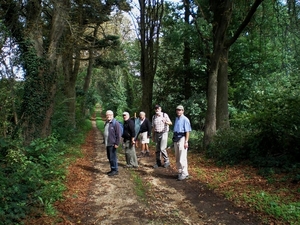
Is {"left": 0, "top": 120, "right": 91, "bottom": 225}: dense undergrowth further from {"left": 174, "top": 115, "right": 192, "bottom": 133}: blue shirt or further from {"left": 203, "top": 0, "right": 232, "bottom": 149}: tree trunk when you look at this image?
{"left": 203, "top": 0, "right": 232, "bottom": 149}: tree trunk

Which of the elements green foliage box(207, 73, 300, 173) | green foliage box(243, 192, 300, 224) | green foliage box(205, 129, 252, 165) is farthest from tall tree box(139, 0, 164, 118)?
green foliage box(243, 192, 300, 224)

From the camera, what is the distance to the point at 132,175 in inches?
328

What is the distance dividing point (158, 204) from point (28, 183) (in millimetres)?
2901

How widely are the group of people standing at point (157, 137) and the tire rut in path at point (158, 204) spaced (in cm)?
55

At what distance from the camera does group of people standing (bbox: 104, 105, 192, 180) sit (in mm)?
7746

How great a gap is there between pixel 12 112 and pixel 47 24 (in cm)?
688

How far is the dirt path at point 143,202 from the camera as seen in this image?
5.04m

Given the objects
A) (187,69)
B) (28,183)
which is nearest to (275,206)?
(28,183)

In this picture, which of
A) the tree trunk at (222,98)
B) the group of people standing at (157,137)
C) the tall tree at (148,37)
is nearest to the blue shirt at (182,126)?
the group of people standing at (157,137)

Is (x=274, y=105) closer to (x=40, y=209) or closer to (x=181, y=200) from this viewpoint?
(x=181, y=200)

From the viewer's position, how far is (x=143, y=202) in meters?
5.91

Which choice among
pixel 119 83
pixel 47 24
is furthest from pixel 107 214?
pixel 119 83

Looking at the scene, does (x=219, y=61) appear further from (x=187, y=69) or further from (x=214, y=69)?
(x=187, y=69)

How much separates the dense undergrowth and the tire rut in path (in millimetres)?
A: 878
